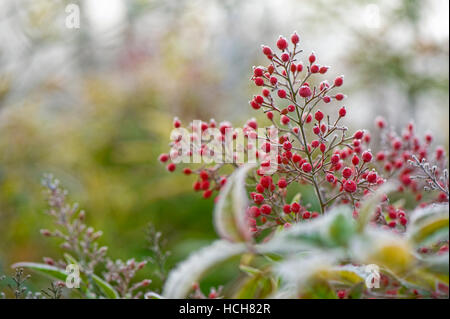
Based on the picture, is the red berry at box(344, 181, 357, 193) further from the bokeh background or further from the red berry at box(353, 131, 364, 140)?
the bokeh background

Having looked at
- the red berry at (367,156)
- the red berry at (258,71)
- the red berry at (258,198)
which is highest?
the red berry at (258,71)

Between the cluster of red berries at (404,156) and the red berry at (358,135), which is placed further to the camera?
the cluster of red berries at (404,156)

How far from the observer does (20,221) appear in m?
1.46

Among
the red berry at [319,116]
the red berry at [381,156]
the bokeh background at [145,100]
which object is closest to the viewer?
the red berry at [319,116]

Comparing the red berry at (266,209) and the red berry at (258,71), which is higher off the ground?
the red berry at (258,71)

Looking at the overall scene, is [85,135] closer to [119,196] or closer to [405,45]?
[119,196]

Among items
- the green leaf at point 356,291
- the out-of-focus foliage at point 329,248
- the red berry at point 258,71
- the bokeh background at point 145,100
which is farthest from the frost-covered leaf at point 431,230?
→ the bokeh background at point 145,100

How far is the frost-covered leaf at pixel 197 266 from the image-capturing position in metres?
0.33

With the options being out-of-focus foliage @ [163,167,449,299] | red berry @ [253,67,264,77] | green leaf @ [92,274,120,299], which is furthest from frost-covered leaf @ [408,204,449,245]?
green leaf @ [92,274,120,299]

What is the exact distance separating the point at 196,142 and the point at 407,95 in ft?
4.99

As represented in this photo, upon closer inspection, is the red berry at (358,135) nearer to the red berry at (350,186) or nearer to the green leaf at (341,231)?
the red berry at (350,186)

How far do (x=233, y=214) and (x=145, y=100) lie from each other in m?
2.25

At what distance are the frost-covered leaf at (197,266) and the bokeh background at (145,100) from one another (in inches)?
37.0
